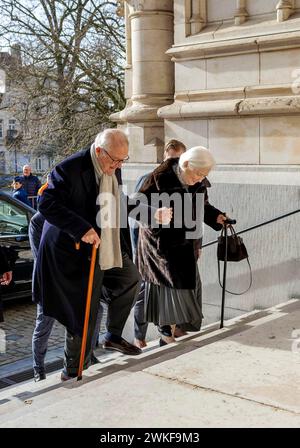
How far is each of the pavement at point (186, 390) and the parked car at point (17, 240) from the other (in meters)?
2.85

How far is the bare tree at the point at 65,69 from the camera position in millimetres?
18172

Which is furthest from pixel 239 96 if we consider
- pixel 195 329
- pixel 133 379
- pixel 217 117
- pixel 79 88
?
pixel 79 88

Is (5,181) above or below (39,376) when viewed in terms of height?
above

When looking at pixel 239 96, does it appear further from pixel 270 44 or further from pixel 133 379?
pixel 133 379

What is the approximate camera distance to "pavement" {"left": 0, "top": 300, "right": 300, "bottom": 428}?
3410 mm

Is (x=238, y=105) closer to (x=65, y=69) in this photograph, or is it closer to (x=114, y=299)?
(x=114, y=299)

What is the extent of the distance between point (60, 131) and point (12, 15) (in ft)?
12.6

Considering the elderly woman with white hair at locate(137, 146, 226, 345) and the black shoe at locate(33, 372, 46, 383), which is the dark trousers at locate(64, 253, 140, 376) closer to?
the elderly woman with white hair at locate(137, 146, 226, 345)

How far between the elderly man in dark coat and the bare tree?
1379 centimetres

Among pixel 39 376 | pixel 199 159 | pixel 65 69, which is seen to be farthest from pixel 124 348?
pixel 65 69

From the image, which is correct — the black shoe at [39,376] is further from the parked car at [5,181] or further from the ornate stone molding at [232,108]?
the parked car at [5,181]

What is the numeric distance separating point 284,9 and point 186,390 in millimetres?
4098

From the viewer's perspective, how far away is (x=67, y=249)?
443cm

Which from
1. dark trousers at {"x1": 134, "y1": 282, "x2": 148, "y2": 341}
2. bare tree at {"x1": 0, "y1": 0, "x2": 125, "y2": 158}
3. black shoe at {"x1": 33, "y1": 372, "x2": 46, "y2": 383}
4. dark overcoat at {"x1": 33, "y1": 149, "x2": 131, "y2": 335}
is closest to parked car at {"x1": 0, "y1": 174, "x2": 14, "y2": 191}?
bare tree at {"x1": 0, "y1": 0, "x2": 125, "y2": 158}
